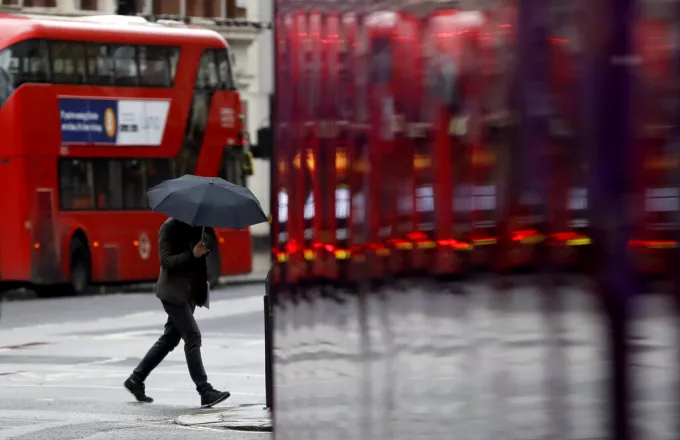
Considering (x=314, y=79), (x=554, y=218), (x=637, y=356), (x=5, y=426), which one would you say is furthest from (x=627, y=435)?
(x=5, y=426)

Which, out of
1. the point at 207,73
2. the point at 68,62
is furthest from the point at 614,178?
the point at 207,73

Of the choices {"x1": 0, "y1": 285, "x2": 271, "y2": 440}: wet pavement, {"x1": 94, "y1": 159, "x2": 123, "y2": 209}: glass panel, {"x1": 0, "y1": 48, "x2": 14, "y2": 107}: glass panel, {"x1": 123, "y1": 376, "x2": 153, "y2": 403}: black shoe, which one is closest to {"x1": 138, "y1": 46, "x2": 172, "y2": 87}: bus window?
{"x1": 94, "y1": 159, "x2": 123, "y2": 209}: glass panel

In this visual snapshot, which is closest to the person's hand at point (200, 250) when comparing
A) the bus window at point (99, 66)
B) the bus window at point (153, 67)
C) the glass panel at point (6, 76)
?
the glass panel at point (6, 76)

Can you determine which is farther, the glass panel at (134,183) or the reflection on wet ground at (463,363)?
the glass panel at (134,183)

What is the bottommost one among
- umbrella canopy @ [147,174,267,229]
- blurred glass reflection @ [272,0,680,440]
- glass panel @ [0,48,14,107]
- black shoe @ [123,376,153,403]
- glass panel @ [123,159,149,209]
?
black shoe @ [123,376,153,403]

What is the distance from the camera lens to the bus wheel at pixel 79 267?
3023 cm

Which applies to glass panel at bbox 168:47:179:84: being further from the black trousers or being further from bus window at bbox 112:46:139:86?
the black trousers

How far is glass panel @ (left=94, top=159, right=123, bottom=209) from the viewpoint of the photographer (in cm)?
3020

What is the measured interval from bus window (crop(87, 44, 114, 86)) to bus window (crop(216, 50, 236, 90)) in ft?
7.79

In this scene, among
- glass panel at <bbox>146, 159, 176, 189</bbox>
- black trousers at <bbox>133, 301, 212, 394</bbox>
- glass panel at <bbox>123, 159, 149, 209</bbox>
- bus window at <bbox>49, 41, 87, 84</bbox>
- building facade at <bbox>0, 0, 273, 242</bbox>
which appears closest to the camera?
black trousers at <bbox>133, 301, 212, 394</bbox>

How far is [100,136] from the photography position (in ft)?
97.7

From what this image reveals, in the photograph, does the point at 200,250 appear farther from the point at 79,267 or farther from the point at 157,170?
the point at 157,170

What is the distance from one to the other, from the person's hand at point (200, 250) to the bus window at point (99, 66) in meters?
18.0

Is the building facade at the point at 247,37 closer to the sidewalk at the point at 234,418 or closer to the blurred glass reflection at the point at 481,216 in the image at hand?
the sidewalk at the point at 234,418
